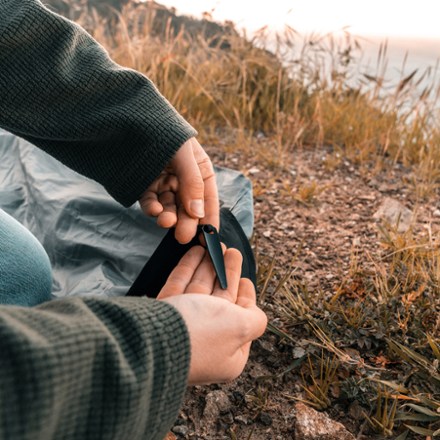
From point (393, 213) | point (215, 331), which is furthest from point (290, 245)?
point (215, 331)

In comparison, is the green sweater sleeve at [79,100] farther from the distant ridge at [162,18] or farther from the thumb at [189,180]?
the distant ridge at [162,18]

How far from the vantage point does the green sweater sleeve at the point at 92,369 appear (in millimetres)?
660

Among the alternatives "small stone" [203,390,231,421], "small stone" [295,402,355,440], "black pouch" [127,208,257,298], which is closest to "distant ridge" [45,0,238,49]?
"black pouch" [127,208,257,298]

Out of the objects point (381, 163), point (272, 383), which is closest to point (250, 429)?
point (272, 383)

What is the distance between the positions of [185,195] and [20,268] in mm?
417

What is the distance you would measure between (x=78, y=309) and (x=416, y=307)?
3.43 ft

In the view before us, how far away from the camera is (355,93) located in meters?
3.17

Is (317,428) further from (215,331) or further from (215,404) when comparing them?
(215,331)

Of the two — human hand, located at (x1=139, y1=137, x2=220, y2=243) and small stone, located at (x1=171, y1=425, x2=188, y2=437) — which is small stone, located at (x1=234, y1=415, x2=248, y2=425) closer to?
small stone, located at (x1=171, y1=425, x2=188, y2=437)

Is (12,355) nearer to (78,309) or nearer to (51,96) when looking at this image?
(78,309)

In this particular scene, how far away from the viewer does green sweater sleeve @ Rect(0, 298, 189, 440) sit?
660 millimetres

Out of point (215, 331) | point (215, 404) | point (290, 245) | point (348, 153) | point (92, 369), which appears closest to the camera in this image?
point (92, 369)

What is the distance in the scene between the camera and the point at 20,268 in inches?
51.6

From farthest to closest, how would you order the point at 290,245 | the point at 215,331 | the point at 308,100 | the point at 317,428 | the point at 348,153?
the point at 308,100
the point at 348,153
the point at 290,245
the point at 317,428
the point at 215,331
